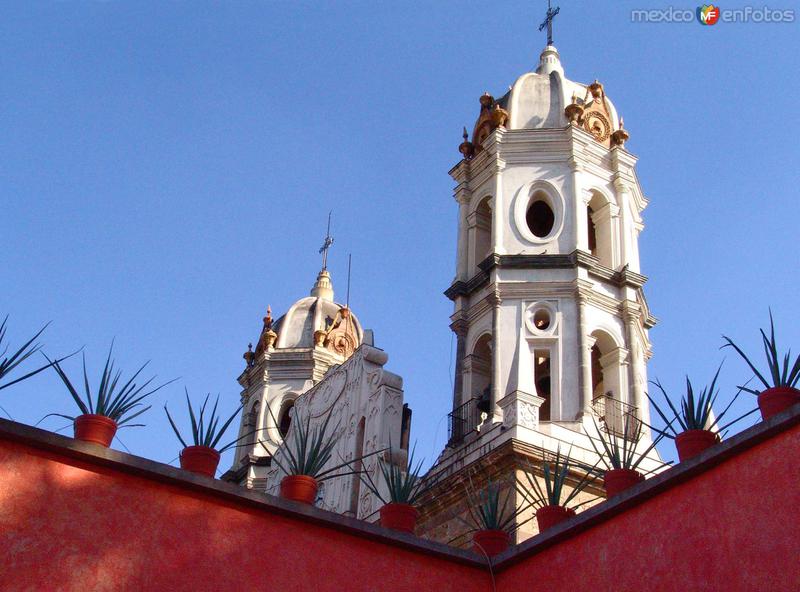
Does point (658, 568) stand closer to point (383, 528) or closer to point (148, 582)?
point (383, 528)

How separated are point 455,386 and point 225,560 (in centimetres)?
1258

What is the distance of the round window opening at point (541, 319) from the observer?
2073 centimetres

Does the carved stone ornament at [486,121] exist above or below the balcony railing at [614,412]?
above

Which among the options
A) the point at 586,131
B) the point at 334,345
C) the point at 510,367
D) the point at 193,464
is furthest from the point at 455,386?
the point at 193,464

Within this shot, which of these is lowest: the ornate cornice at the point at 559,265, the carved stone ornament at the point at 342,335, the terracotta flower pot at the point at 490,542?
the terracotta flower pot at the point at 490,542

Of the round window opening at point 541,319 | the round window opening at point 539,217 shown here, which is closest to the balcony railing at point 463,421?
the round window opening at point 541,319

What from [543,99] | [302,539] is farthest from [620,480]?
[543,99]

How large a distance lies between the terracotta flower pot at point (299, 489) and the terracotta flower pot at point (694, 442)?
3124mm

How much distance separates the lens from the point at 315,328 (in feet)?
102

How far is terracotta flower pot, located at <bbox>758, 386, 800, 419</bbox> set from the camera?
8383 millimetres

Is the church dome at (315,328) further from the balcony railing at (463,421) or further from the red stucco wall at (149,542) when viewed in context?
the red stucco wall at (149,542)

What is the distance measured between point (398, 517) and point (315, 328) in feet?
69.1

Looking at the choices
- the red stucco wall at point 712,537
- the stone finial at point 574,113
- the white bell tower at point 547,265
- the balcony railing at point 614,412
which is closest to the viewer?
the red stucco wall at point 712,537

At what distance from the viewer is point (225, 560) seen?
8836 mm
